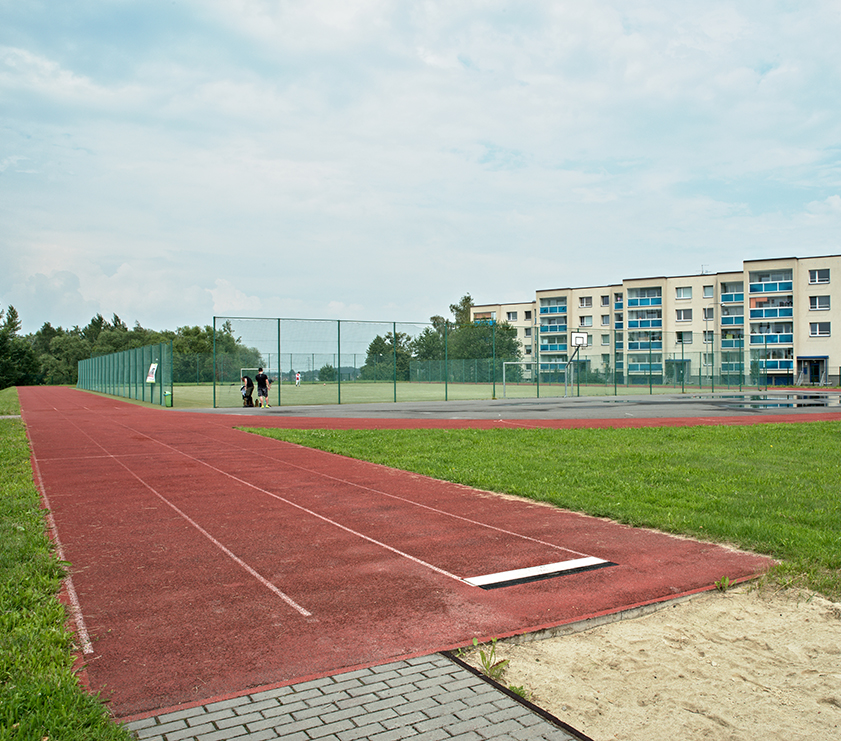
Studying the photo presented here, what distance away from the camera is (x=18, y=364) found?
74625 mm

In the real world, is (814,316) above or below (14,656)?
above

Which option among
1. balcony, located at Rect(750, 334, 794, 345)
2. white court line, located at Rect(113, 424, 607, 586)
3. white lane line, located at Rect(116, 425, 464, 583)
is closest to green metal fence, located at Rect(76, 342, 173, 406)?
white court line, located at Rect(113, 424, 607, 586)

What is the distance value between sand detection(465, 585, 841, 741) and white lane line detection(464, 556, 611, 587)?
91cm

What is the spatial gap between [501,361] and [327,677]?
3468cm

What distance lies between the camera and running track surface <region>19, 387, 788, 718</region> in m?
3.76

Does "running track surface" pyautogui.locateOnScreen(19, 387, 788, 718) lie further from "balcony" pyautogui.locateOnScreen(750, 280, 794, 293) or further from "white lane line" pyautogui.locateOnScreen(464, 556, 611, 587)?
"balcony" pyautogui.locateOnScreen(750, 280, 794, 293)

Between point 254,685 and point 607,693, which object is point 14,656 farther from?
point 607,693

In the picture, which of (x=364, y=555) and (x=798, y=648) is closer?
(x=798, y=648)

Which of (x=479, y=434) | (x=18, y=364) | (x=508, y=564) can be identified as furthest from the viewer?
(x=18, y=364)

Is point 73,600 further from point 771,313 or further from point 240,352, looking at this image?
point 771,313

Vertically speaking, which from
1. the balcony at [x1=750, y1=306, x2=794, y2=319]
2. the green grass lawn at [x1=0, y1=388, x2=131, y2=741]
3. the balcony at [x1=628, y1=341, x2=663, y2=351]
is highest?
the balcony at [x1=750, y1=306, x2=794, y2=319]

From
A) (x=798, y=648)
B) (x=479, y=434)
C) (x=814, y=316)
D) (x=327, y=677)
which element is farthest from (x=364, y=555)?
(x=814, y=316)

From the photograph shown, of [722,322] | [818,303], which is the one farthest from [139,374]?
[722,322]

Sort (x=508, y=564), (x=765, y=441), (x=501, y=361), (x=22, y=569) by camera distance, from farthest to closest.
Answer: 1. (x=501, y=361)
2. (x=765, y=441)
3. (x=508, y=564)
4. (x=22, y=569)
